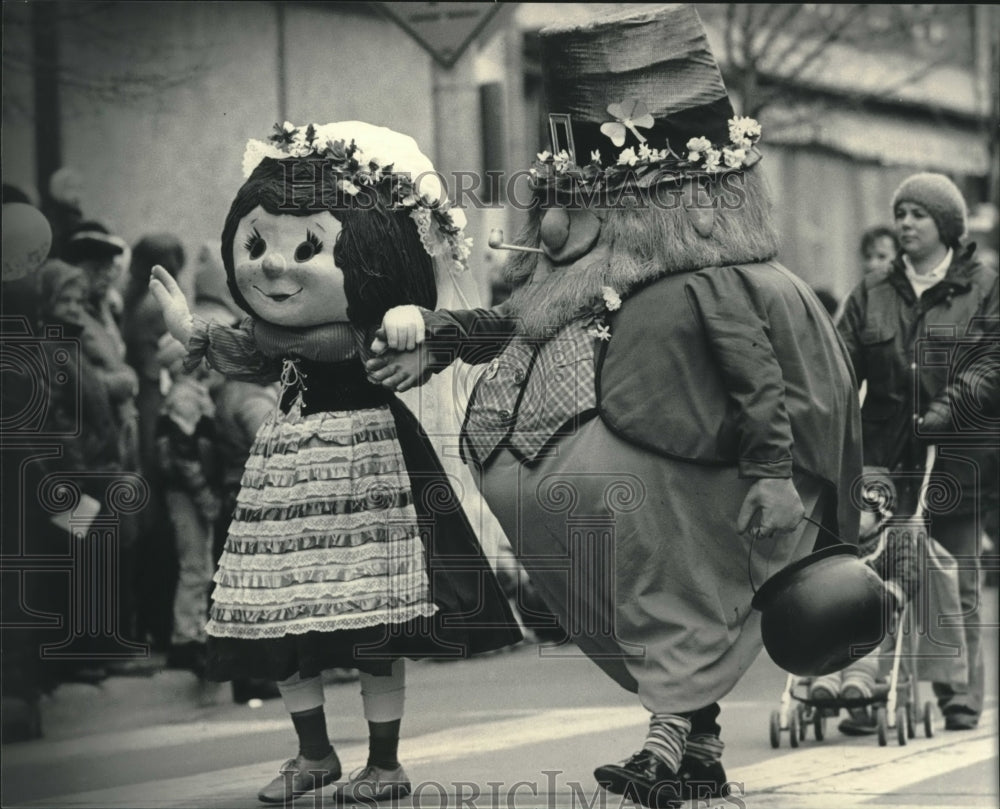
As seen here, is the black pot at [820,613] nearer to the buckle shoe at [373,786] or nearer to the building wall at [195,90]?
the buckle shoe at [373,786]

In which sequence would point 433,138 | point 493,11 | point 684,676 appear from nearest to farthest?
point 684,676, point 493,11, point 433,138

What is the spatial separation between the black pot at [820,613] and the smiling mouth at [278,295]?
1548 mm

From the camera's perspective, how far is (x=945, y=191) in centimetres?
738

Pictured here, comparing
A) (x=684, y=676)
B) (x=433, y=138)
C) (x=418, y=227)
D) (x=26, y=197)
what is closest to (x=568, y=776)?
(x=684, y=676)

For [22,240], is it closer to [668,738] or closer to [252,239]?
[252,239]

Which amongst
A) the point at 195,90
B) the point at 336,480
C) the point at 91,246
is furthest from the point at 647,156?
the point at 195,90

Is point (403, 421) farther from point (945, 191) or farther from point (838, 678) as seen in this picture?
point (945, 191)

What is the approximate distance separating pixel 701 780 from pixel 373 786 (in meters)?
0.94

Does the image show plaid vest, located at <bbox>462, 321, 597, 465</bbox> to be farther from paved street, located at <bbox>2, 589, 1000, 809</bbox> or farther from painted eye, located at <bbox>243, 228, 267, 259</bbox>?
paved street, located at <bbox>2, 589, 1000, 809</bbox>

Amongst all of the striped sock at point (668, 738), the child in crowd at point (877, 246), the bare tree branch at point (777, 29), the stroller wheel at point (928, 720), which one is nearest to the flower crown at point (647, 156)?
the striped sock at point (668, 738)

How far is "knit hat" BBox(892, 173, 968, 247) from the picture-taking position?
24.2ft

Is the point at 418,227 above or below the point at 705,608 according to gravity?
above

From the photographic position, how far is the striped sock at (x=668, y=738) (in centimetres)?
515

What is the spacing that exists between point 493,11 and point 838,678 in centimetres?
357
